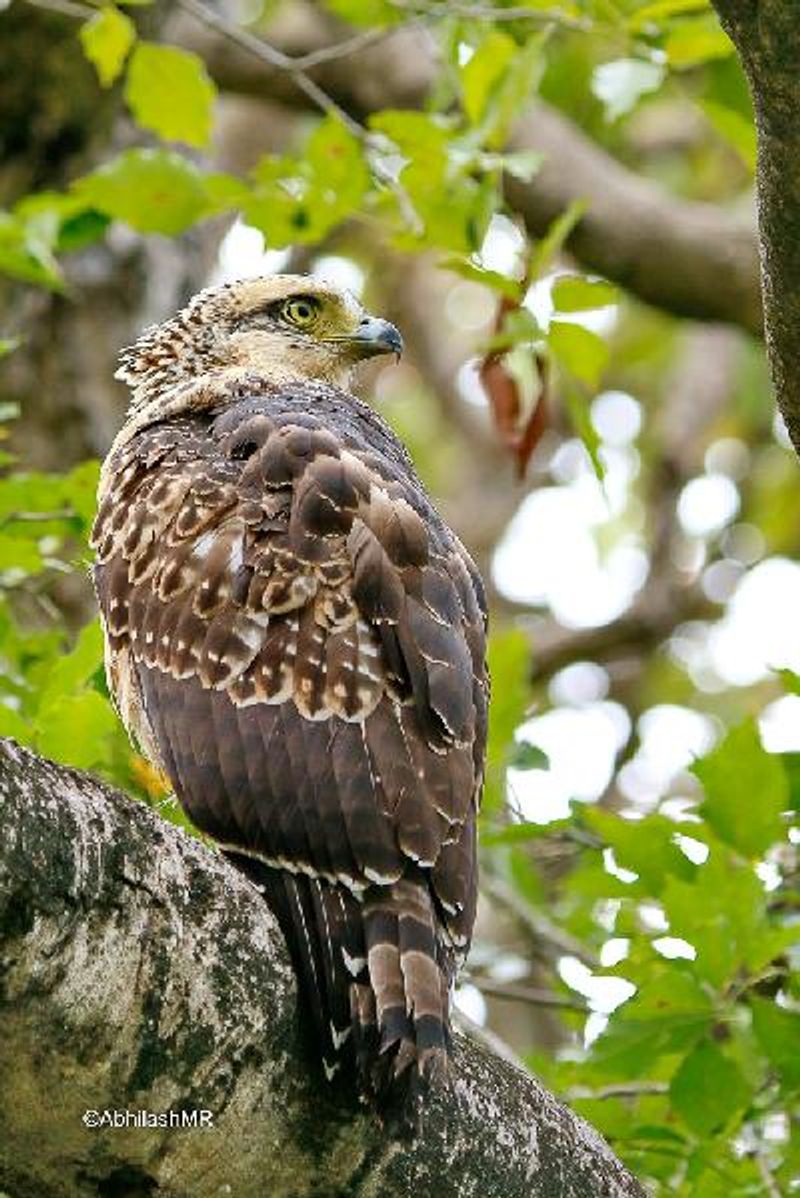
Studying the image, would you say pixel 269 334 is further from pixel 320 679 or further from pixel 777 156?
pixel 777 156

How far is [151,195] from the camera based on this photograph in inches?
249

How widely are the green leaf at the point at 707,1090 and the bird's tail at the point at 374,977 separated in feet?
3.43

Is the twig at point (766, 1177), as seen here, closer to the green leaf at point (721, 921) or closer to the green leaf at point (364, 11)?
the green leaf at point (721, 921)

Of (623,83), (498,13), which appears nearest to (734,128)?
(623,83)

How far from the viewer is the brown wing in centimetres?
390

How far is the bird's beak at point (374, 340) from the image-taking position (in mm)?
6648

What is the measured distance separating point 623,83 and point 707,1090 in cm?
282

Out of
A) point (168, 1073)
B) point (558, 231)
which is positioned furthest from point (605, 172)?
point (168, 1073)

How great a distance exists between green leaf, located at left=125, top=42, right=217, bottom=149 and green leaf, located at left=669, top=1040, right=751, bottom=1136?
2966 mm

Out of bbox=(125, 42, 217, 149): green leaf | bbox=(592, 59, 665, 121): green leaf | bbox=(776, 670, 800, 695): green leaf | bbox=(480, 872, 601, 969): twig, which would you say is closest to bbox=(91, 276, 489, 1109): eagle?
bbox=(776, 670, 800, 695): green leaf

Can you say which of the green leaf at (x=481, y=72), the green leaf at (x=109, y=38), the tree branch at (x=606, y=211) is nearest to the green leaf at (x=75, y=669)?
the green leaf at (x=109, y=38)

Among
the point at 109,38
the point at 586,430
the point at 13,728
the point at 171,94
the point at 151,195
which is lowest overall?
the point at 13,728

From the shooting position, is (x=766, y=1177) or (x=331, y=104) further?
(x=331, y=104)

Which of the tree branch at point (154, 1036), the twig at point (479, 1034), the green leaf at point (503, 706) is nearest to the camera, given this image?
the tree branch at point (154, 1036)
